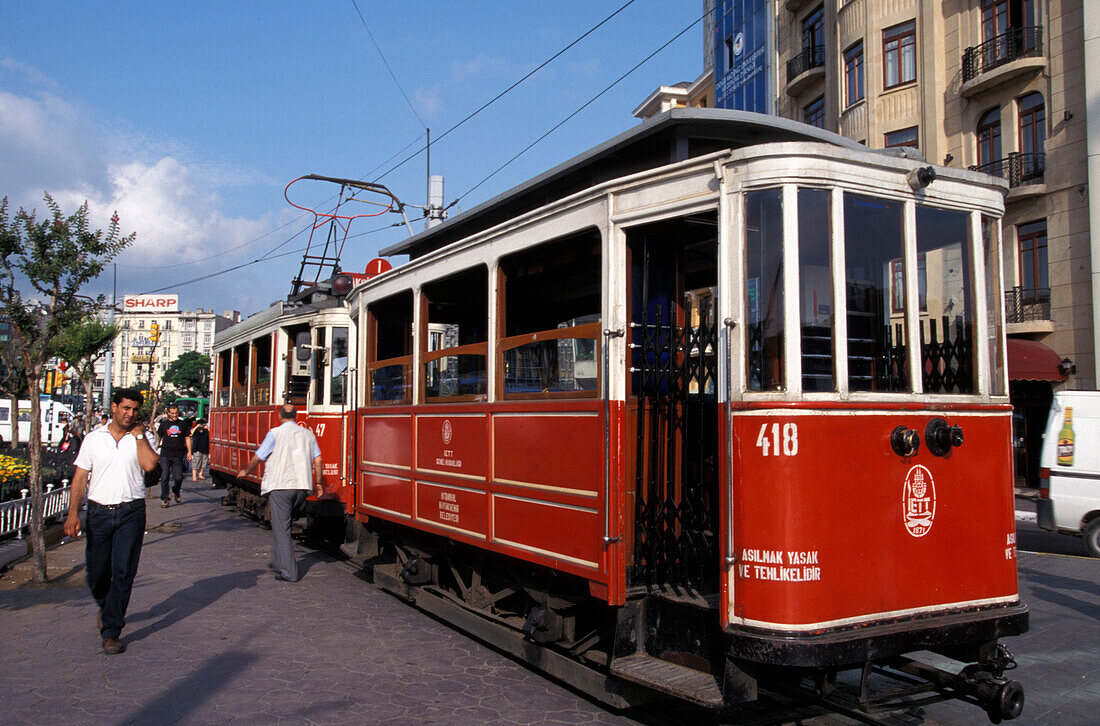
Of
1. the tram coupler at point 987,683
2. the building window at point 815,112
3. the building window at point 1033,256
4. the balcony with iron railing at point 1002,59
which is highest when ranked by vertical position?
the building window at point 815,112

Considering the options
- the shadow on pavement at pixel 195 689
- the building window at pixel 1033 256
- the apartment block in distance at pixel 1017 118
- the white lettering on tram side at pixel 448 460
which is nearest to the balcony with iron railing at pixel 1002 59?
the apartment block in distance at pixel 1017 118

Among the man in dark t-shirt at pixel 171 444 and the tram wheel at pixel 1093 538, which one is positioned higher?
the man in dark t-shirt at pixel 171 444

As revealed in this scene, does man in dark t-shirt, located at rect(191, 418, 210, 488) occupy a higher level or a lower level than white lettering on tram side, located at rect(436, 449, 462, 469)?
lower

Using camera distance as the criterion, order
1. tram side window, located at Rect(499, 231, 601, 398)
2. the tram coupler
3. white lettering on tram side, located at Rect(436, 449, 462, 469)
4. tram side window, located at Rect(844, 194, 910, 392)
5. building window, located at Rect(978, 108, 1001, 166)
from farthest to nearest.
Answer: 1. building window, located at Rect(978, 108, 1001, 166)
2. white lettering on tram side, located at Rect(436, 449, 462, 469)
3. tram side window, located at Rect(499, 231, 601, 398)
4. tram side window, located at Rect(844, 194, 910, 392)
5. the tram coupler

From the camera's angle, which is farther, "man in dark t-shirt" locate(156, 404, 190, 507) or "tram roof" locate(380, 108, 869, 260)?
"man in dark t-shirt" locate(156, 404, 190, 507)

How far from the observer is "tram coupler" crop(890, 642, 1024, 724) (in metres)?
3.98

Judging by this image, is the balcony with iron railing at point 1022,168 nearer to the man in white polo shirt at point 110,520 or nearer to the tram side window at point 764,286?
the tram side window at point 764,286

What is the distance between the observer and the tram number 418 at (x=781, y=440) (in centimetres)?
390

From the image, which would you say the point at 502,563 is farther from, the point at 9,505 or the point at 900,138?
the point at 900,138

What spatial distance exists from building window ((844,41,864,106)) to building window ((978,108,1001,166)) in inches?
140

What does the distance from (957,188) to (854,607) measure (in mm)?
2315

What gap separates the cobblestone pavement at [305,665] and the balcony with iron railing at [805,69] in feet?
65.9

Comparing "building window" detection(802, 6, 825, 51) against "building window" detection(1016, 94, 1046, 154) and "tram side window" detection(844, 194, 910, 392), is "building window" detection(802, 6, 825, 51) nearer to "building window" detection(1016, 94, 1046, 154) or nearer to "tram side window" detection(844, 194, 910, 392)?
"building window" detection(1016, 94, 1046, 154)

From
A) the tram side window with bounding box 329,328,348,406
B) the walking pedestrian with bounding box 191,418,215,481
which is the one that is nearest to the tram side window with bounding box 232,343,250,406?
the tram side window with bounding box 329,328,348,406
